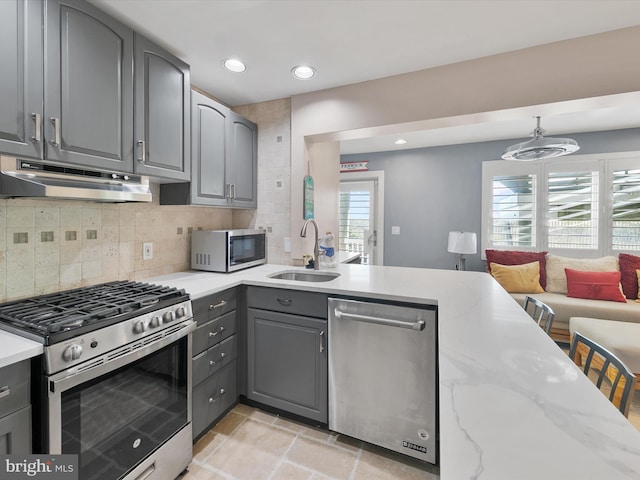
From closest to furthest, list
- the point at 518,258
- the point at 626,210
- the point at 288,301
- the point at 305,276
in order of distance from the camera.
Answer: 1. the point at 288,301
2. the point at 305,276
3. the point at 626,210
4. the point at 518,258

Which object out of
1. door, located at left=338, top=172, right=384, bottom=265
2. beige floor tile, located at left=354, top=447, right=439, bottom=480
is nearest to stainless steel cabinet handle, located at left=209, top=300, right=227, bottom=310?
beige floor tile, located at left=354, top=447, right=439, bottom=480

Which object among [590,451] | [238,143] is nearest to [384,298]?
[590,451]

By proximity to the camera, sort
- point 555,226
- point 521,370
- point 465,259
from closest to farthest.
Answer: point 521,370 < point 555,226 < point 465,259

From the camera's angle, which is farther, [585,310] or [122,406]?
[585,310]

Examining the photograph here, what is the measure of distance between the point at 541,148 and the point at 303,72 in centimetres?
217

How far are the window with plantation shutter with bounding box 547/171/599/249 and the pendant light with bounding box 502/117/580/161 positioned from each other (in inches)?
49.4

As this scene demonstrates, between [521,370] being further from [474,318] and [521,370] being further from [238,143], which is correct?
[238,143]

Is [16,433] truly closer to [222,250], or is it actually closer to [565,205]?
[222,250]

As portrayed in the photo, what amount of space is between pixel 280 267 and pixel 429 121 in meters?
1.60

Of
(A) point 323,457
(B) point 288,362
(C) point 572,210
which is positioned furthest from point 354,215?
(A) point 323,457

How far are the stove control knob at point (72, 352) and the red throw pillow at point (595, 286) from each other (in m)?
4.25

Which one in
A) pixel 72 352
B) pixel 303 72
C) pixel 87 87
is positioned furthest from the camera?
pixel 303 72

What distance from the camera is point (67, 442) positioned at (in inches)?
42.8

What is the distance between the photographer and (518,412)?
636 millimetres
